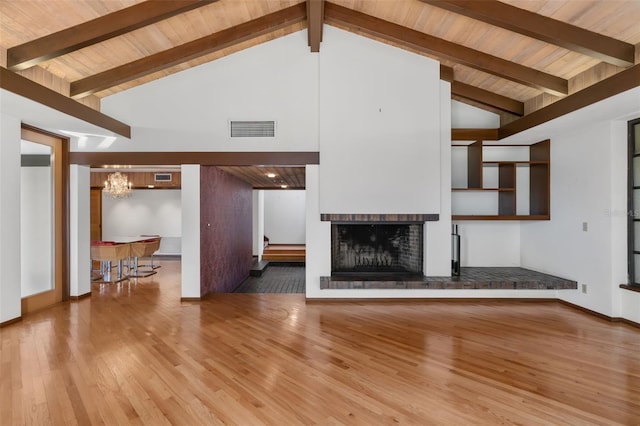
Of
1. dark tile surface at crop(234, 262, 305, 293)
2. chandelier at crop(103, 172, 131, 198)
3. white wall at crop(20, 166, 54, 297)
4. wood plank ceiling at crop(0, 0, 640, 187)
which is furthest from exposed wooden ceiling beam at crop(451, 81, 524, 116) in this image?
chandelier at crop(103, 172, 131, 198)

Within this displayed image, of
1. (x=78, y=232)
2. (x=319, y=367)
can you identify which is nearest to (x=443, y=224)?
(x=319, y=367)

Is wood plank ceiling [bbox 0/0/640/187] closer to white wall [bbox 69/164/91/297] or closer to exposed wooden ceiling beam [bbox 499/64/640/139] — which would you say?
exposed wooden ceiling beam [bbox 499/64/640/139]

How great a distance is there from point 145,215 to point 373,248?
8.10 meters

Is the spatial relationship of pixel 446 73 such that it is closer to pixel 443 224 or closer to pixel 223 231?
pixel 443 224

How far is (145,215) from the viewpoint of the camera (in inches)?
387

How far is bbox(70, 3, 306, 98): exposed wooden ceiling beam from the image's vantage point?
13.5 ft

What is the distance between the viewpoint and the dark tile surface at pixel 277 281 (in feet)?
21.0

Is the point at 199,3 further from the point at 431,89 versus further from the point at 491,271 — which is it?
the point at 491,271

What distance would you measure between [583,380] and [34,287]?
21.8 feet

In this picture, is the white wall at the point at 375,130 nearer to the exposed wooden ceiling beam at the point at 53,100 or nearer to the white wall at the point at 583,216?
the white wall at the point at 583,216

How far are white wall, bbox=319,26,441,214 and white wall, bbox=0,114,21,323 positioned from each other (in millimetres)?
4076

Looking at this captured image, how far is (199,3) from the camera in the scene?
3.29 metres

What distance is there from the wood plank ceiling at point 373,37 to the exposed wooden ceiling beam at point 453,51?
1 centimetres

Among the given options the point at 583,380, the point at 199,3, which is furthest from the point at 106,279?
the point at 583,380
